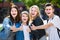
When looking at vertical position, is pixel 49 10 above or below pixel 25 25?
above

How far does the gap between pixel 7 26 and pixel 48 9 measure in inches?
35.5

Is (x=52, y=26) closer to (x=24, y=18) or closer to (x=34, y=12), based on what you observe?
(x=34, y=12)

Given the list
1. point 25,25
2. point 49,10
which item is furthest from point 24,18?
point 49,10

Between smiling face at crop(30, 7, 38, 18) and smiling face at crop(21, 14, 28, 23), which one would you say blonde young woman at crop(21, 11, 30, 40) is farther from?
smiling face at crop(30, 7, 38, 18)

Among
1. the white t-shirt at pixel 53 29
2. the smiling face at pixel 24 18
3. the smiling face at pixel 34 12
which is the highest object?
the smiling face at pixel 34 12

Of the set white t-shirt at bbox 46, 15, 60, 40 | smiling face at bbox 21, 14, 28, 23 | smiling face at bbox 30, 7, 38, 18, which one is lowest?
white t-shirt at bbox 46, 15, 60, 40

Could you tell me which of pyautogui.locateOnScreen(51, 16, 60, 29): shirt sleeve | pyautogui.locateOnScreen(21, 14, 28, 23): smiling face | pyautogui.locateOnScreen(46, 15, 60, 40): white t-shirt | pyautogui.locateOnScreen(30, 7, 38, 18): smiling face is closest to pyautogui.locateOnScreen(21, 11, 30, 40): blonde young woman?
pyautogui.locateOnScreen(21, 14, 28, 23): smiling face

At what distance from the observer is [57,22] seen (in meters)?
4.99

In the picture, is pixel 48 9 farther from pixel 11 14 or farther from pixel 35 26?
pixel 11 14

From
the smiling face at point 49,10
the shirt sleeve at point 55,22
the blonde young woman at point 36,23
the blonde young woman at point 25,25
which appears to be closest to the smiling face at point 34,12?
the blonde young woman at point 36,23

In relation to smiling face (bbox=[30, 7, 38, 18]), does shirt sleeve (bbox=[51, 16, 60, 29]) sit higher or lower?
lower

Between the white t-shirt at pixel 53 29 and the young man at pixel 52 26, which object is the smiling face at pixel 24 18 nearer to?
the young man at pixel 52 26

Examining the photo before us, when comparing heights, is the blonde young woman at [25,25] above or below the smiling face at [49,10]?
below

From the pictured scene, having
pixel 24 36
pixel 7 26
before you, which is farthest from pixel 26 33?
pixel 7 26
